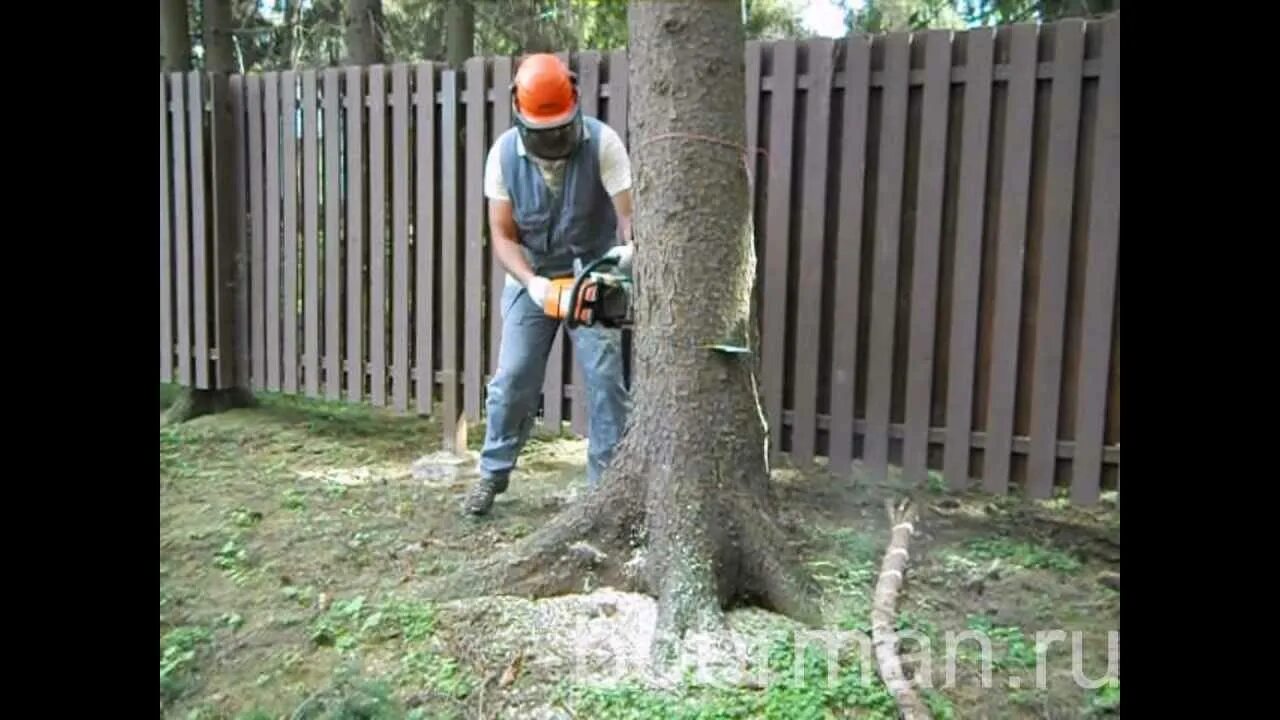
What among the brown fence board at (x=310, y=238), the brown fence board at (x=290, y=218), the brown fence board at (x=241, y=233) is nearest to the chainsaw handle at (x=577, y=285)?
the brown fence board at (x=310, y=238)

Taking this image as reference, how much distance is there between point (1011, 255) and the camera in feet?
14.0

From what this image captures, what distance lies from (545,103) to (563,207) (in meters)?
0.57

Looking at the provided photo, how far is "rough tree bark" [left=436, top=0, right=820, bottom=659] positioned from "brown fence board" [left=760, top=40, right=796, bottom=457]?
1.53m

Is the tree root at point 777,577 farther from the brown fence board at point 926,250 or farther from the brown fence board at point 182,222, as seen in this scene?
the brown fence board at point 182,222

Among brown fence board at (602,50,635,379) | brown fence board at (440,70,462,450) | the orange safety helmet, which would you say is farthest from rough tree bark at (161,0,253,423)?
Result: the orange safety helmet

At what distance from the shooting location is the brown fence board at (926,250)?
4.35 meters

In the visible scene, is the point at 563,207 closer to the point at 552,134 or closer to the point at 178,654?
the point at 552,134

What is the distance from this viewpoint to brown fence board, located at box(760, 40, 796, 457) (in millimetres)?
4699

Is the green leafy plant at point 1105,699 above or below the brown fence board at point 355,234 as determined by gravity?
below

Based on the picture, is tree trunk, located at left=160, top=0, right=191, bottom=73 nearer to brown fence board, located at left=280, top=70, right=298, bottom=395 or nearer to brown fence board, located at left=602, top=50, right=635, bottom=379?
brown fence board, located at left=280, top=70, right=298, bottom=395

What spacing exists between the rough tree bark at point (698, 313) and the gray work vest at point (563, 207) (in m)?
1.10

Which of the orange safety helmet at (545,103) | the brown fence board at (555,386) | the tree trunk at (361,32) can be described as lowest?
the brown fence board at (555,386)
